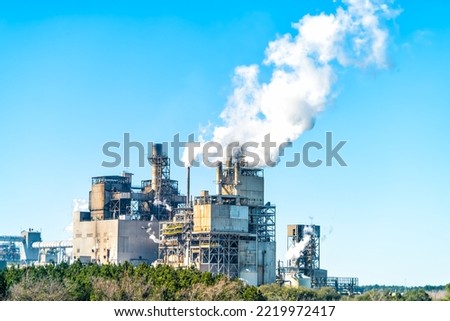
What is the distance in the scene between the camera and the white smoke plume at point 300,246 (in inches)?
4013

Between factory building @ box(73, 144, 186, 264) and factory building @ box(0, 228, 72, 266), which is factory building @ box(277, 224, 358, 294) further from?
factory building @ box(0, 228, 72, 266)

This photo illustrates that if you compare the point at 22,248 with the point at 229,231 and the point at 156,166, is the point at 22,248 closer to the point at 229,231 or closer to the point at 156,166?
the point at 156,166

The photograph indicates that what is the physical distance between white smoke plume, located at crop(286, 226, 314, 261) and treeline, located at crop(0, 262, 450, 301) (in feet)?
61.8

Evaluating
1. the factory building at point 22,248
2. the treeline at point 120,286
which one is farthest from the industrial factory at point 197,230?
the factory building at point 22,248

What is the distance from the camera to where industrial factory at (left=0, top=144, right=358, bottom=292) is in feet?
303

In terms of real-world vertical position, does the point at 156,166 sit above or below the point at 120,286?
above

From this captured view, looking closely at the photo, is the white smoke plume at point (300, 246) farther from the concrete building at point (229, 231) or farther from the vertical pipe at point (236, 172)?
the vertical pipe at point (236, 172)

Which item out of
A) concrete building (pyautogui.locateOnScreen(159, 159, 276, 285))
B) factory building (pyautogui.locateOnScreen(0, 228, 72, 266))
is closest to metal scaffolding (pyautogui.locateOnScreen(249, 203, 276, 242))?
concrete building (pyautogui.locateOnScreen(159, 159, 276, 285))

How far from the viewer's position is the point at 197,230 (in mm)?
92438

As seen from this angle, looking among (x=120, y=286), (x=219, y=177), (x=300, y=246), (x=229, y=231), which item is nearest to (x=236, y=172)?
(x=219, y=177)

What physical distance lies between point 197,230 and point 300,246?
44.1ft
